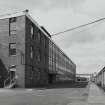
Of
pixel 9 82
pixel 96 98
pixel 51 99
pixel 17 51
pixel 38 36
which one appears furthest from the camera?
pixel 38 36

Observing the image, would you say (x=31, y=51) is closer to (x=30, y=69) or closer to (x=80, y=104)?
(x=30, y=69)

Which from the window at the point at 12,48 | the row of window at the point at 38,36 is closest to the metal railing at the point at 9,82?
the window at the point at 12,48

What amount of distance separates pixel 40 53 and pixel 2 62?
33.1 ft

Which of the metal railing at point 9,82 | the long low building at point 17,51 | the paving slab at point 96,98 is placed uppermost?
the long low building at point 17,51

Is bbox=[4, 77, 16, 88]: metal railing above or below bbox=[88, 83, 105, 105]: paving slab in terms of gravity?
above

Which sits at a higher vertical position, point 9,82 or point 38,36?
point 38,36

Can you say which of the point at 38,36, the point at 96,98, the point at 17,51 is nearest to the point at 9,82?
the point at 17,51

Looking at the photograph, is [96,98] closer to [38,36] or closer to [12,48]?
[12,48]

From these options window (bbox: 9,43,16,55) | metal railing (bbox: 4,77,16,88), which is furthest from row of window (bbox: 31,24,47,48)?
metal railing (bbox: 4,77,16,88)

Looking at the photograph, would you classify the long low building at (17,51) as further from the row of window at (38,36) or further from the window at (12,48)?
the row of window at (38,36)

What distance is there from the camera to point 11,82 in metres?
30.0

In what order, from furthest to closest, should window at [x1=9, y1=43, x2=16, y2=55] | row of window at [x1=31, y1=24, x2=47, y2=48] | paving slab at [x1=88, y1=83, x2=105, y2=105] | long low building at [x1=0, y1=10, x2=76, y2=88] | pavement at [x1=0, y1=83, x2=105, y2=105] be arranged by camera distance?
row of window at [x1=31, y1=24, x2=47, y2=48] → window at [x1=9, y1=43, x2=16, y2=55] → long low building at [x1=0, y1=10, x2=76, y2=88] → paving slab at [x1=88, y1=83, x2=105, y2=105] → pavement at [x1=0, y1=83, x2=105, y2=105]

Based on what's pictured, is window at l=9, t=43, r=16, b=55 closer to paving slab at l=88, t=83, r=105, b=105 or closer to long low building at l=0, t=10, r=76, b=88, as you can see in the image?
long low building at l=0, t=10, r=76, b=88

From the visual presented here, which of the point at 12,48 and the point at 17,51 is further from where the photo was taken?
the point at 12,48
